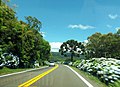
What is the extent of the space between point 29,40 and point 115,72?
110 ft

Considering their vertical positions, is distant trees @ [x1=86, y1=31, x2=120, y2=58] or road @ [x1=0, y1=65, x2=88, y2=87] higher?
distant trees @ [x1=86, y1=31, x2=120, y2=58]

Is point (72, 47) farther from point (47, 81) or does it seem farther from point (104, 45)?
point (47, 81)

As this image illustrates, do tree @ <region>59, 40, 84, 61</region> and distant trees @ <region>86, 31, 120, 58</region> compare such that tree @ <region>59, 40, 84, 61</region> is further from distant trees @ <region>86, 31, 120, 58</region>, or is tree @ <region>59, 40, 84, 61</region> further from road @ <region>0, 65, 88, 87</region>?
road @ <region>0, 65, 88, 87</region>

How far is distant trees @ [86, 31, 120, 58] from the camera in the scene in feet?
249

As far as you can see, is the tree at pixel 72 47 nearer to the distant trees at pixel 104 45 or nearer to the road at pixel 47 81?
the distant trees at pixel 104 45

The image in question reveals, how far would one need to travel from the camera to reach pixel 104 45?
79688mm

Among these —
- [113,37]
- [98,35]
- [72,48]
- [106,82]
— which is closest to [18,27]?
[106,82]

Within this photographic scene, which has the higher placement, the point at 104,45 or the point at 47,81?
the point at 104,45

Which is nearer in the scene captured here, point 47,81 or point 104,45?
point 47,81

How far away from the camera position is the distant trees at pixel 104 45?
75.9 meters

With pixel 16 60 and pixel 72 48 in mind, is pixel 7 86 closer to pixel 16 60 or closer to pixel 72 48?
pixel 16 60

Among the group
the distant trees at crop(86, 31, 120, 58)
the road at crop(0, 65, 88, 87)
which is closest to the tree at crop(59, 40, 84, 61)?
the distant trees at crop(86, 31, 120, 58)

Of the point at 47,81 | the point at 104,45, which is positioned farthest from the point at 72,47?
the point at 47,81

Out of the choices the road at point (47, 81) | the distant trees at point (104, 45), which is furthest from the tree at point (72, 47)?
the road at point (47, 81)
